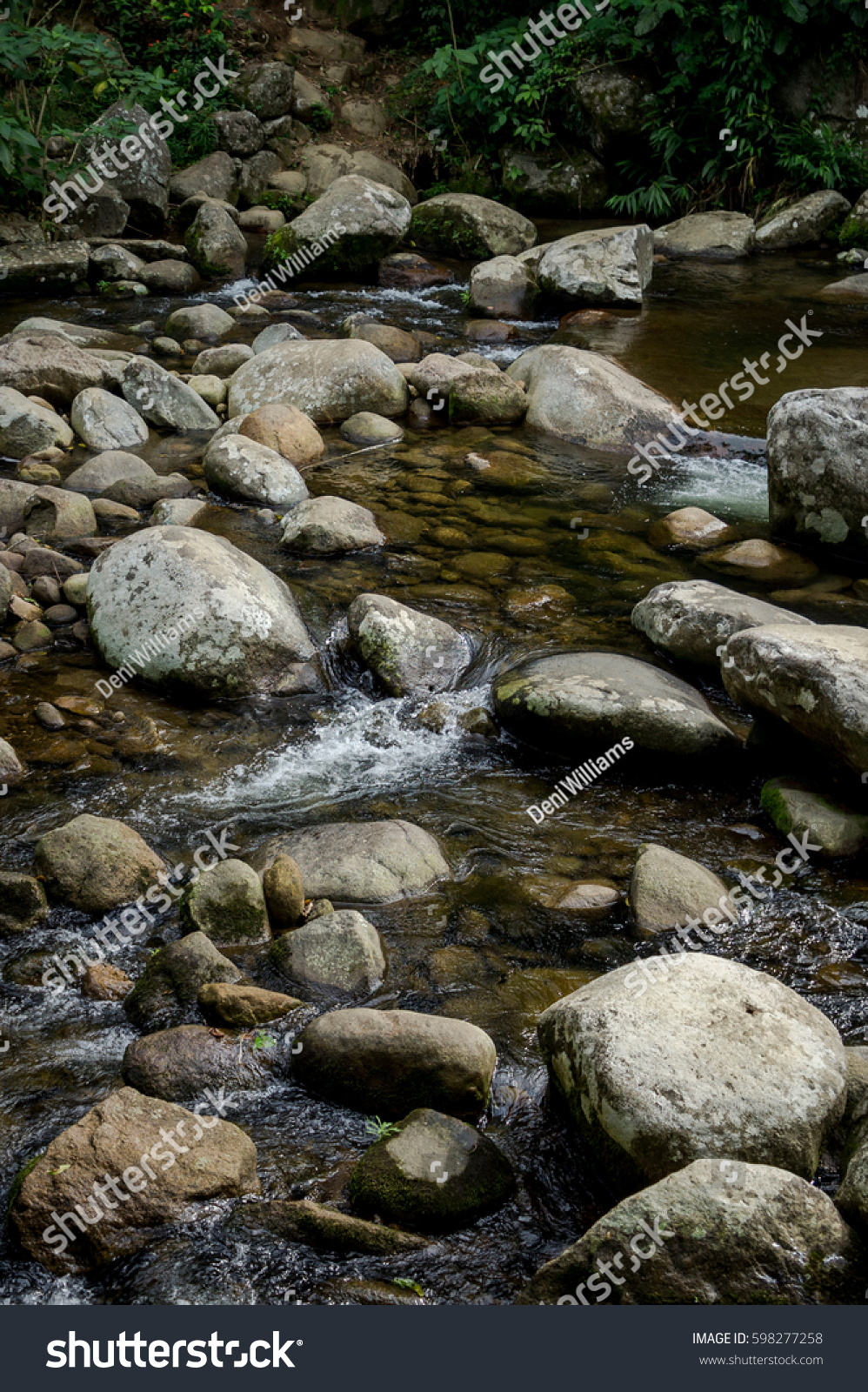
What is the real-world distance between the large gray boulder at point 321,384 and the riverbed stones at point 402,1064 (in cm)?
615

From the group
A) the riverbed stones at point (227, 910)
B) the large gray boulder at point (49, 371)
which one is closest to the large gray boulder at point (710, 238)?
the large gray boulder at point (49, 371)

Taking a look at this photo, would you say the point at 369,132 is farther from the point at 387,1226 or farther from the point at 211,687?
the point at 387,1226

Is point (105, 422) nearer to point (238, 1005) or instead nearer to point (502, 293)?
point (502, 293)

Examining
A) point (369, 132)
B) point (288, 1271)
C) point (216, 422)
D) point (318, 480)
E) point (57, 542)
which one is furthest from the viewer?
point (369, 132)

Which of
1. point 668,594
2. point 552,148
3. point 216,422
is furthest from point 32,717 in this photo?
point 552,148

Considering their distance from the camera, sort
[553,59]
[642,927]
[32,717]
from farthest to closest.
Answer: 1. [553,59]
2. [32,717]
3. [642,927]

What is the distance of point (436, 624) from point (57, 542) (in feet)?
7.87

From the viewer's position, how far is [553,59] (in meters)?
15.1

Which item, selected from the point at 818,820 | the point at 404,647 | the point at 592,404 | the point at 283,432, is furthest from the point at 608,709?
the point at 592,404

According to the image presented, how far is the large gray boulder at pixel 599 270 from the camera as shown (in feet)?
35.4

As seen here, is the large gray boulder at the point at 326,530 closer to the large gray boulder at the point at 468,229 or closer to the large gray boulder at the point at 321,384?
the large gray boulder at the point at 321,384

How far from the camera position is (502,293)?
10953 mm

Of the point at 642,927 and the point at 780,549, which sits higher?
the point at 780,549

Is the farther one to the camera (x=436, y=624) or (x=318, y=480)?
(x=318, y=480)
